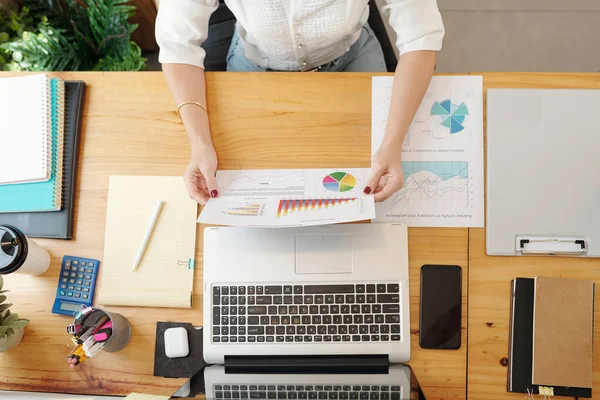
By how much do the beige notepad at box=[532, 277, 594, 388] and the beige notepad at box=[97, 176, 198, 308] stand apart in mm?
641

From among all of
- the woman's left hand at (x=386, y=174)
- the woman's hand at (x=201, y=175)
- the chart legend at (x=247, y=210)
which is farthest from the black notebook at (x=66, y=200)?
the woman's left hand at (x=386, y=174)

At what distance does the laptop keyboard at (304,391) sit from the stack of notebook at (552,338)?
25 cm

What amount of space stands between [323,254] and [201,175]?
0.93 ft

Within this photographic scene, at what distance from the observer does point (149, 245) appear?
0.87 meters

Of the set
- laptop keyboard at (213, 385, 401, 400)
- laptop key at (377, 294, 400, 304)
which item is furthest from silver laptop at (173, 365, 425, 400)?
laptop key at (377, 294, 400, 304)

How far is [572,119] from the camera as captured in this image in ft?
2.78

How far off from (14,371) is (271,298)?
52 cm

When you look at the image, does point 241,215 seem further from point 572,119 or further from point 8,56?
point 8,56

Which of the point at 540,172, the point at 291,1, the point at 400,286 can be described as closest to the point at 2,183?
the point at 291,1

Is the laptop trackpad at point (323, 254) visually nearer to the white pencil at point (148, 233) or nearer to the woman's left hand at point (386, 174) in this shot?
the woman's left hand at point (386, 174)

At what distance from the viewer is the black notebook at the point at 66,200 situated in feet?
2.90

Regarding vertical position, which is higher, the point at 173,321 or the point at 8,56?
the point at 8,56

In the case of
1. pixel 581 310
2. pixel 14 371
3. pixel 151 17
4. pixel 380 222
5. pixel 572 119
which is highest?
pixel 151 17

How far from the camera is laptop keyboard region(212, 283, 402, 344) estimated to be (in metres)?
0.80
